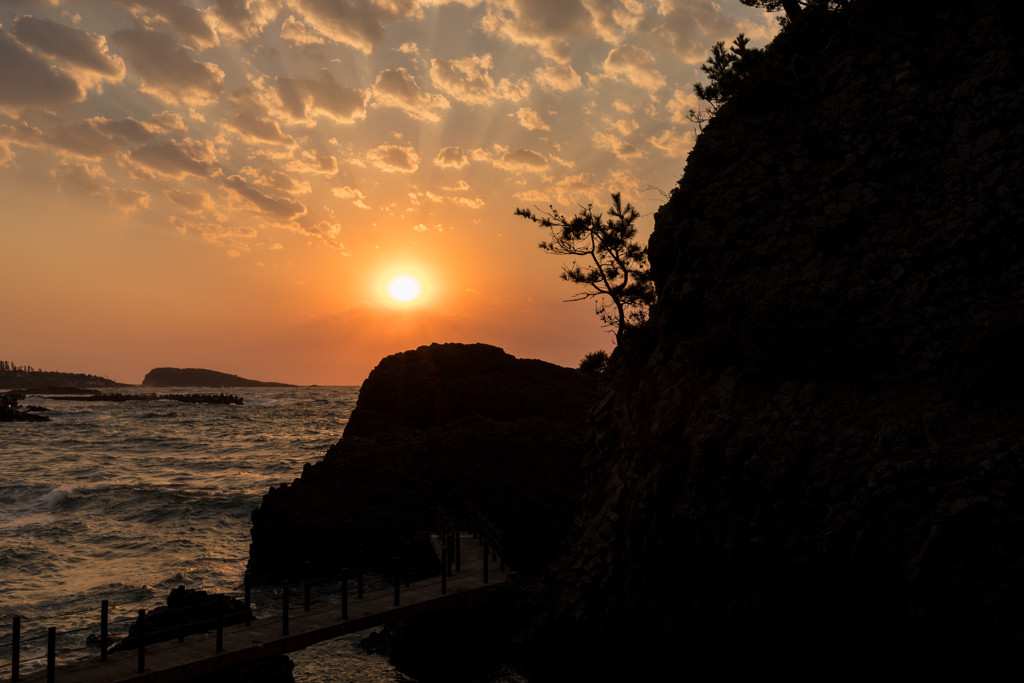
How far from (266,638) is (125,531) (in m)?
26.0

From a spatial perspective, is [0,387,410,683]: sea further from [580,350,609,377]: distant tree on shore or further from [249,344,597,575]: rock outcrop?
[580,350,609,377]: distant tree on shore

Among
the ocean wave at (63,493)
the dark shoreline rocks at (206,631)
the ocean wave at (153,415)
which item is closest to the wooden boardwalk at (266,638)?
the dark shoreline rocks at (206,631)

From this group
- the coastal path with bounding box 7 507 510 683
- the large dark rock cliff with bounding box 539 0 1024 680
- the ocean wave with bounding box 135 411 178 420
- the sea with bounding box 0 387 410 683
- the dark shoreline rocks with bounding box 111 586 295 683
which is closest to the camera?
the large dark rock cliff with bounding box 539 0 1024 680

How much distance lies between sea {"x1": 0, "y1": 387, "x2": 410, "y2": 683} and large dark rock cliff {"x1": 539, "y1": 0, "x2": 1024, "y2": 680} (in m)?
9.43

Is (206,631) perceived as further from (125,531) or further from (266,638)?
(125,531)

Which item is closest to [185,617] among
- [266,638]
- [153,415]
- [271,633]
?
[271,633]

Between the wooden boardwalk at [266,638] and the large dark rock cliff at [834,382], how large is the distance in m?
3.55

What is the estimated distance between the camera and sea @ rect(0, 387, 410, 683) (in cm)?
2119

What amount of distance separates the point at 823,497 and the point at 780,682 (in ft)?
12.6

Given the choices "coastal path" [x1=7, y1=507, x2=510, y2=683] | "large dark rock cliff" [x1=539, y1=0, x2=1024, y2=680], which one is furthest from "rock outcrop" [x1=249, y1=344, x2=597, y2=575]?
"large dark rock cliff" [x1=539, y1=0, x2=1024, y2=680]

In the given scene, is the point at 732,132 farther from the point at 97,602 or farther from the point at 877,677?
the point at 97,602

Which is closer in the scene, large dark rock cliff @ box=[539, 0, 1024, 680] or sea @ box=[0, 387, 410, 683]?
large dark rock cliff @ box=[539, 0, 1024, 680]

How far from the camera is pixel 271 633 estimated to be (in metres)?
14.4

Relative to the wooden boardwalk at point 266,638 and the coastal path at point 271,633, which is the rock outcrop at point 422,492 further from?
the wooden boardwalk at point 266,638
